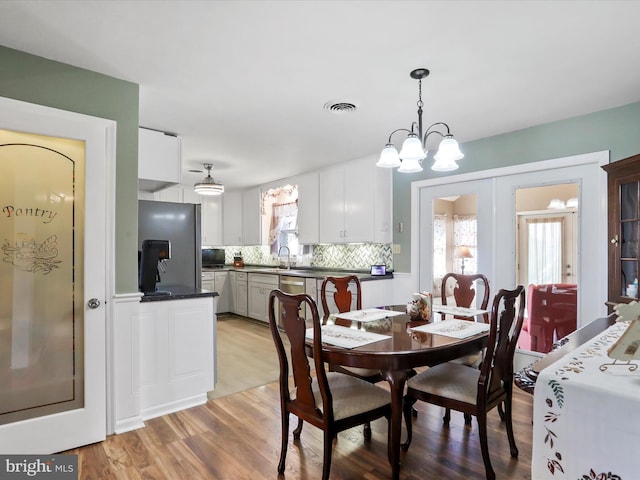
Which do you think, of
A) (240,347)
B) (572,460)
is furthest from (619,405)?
(240,347)

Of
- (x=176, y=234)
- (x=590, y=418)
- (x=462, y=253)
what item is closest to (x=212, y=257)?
(x=176, y=234)

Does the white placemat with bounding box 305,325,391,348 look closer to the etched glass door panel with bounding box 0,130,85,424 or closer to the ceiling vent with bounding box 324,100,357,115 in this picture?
the etched glass door panel with bounding box 0,130,85,424

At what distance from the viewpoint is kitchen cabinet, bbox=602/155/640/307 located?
2576 millimetres

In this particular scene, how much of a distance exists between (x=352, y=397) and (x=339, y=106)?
2.10 metres

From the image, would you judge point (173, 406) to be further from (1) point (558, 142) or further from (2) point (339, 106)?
(1) point (558, 142)

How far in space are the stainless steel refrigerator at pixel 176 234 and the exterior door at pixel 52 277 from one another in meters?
1.35

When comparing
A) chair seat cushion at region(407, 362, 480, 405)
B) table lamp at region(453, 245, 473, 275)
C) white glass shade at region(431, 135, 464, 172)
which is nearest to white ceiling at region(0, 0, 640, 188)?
white glass shade at region(431, 135, 464, 172)

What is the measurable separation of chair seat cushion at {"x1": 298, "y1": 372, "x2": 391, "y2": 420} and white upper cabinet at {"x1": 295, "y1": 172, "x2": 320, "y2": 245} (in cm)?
337

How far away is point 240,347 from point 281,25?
12.0ft

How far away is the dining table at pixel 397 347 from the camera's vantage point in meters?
1.83

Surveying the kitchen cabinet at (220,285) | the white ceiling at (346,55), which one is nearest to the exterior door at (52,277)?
the white ceiling at (346,55)

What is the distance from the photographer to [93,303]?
2.40 metres

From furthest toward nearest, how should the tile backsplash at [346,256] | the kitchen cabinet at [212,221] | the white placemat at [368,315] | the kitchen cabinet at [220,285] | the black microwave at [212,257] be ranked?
the black microwave at [212,257]
the kitchen cabinet at [212,221]
the kitchen cabinet at [220,285]
the tile backsplash at [346,256]
the white placemat at [368,315]

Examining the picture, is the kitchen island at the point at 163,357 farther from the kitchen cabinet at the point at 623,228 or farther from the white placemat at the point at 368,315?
the kitchen cabinet at the point at 623,228
